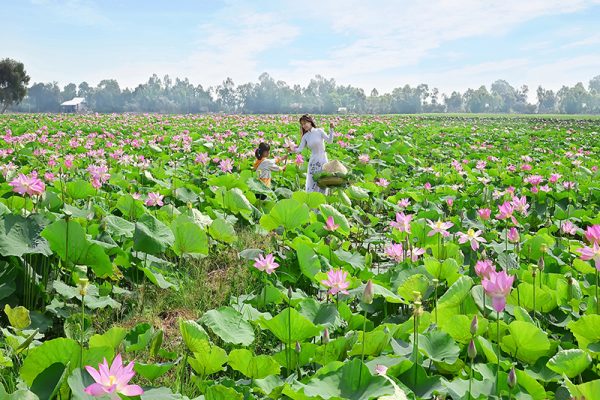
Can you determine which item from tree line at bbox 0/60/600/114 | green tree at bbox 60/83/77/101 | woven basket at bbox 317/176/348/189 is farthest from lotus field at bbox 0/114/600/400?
green tree at bbox 60/83/77/101

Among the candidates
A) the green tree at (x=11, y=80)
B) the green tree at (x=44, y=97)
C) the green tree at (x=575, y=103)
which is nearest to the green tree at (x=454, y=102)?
the green tree at (x=575, y=103)

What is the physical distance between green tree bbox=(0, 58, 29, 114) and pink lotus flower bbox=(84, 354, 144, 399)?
47.6 m

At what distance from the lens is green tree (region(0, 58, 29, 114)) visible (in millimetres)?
42000

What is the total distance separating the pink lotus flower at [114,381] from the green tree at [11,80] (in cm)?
4760

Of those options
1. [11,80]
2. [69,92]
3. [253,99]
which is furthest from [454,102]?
[11,80]

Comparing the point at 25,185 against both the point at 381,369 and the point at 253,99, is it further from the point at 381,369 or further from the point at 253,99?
the point at 253,99

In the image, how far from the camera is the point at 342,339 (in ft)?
6.06

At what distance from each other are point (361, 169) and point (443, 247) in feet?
13.5

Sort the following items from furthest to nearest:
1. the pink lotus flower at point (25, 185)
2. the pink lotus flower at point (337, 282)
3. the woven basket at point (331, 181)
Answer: the woven basket at point (331, 181) → the pink lotus flower at point (25, 185) → the pink lotus flower at point (337, 282)

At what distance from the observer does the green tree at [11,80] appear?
4200 centimetres

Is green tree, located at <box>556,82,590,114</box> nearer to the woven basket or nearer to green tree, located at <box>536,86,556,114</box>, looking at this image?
green tree, located at <box>536,86,556,114</box>

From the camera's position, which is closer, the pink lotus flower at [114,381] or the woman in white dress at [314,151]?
the pink lotus flower at [114,381]

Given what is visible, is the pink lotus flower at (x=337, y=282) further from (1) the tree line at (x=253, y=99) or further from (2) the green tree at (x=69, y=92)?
(2) the green tree at (x=69, y=92)

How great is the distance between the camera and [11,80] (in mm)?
42656
